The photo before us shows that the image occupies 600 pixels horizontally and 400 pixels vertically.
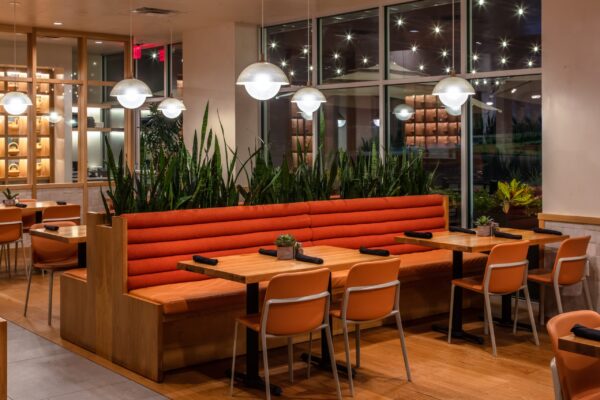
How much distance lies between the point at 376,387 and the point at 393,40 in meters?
5.75

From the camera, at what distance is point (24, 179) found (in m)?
11.8

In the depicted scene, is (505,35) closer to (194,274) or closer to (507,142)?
(507,142)

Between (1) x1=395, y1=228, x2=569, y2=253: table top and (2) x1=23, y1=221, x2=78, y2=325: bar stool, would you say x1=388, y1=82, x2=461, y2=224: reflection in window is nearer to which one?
(1) x1=395, y1=228, x2=569, y2=253: table top

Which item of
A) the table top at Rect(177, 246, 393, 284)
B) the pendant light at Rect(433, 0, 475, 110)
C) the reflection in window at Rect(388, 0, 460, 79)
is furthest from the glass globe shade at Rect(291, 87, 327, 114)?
the table top at Rect(177, 246, 393, 284)

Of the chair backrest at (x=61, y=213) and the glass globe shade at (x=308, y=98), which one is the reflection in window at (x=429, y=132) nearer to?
the glass globe shade at (x=308, y=98)

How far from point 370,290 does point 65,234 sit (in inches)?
113

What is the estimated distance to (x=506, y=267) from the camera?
599 cm

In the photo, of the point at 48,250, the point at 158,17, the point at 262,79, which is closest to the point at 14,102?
the point at 158,17

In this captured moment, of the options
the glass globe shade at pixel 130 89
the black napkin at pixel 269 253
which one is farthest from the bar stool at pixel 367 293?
the glass globe shade at pixel 130 89

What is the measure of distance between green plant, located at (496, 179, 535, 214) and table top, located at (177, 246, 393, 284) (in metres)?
3.27

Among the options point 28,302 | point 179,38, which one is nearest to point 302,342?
point 28,302

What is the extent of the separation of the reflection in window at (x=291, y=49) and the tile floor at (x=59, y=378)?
619 cm

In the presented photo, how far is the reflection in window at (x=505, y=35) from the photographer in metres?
8.19

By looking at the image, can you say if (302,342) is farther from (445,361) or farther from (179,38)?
(179,38)
